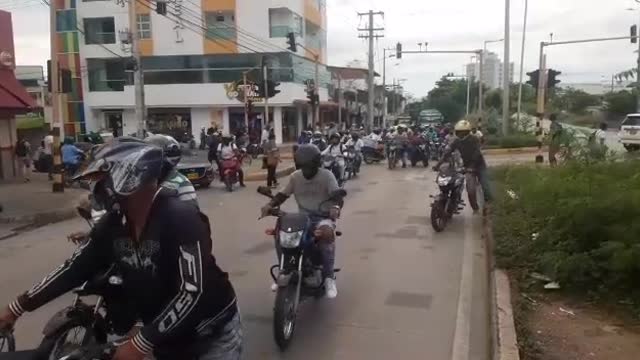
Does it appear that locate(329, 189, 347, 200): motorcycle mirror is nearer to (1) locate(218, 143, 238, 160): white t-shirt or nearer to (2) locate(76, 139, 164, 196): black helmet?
(2) locate(76, 139, 164, 196): black helmet

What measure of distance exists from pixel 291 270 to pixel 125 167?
10.5ft

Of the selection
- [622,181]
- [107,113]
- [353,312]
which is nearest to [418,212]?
[622,181]

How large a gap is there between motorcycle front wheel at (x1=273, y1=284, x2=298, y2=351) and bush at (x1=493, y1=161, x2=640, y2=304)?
104 inches

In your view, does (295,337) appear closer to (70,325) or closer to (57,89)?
(70,325)

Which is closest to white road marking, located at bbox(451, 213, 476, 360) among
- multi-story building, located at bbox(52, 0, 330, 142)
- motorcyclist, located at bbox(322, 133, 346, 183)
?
motorcyclist, located at bbox(322, 133, 346, 183)

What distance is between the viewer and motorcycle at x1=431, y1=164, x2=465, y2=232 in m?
10.3

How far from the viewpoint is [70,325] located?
128 inches

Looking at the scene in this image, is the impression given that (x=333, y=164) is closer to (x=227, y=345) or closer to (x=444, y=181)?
(x=444, y=181)

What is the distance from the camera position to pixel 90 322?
10.7ft

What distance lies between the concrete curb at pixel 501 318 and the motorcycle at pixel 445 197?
2.69 metres

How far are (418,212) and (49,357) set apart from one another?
10213 mm

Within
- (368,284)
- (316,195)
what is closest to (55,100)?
(368,284)

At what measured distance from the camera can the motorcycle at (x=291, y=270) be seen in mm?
5086

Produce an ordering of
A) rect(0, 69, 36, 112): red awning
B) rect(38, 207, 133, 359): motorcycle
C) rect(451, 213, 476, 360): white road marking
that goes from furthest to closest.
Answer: rect(0, 69, 36, 112): red awning, rect(451, 213, 476, 360): white road marking, rect(38, 207, 133, 359): motorcycle
